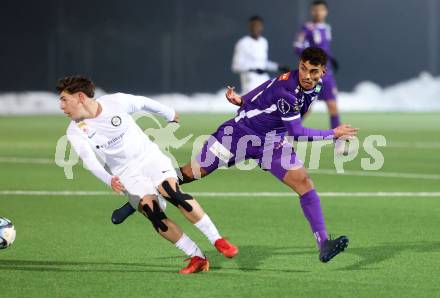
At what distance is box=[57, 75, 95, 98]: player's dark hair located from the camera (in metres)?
8.27

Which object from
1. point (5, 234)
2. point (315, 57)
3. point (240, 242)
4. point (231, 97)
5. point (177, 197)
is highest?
point (315, 57)

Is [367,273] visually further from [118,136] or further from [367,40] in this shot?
[367,40]

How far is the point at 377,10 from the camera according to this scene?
3284 cm

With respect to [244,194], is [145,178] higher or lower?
higher

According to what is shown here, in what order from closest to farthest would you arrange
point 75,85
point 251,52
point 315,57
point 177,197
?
point 177,197, point 75,85, point 315,57, point 251,52

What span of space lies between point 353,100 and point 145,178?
25294mm

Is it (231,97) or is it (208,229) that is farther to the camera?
(231,97)

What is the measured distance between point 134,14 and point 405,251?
2527cm

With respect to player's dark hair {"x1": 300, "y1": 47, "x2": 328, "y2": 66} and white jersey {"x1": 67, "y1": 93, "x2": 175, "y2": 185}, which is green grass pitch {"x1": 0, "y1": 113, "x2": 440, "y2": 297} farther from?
player's dark hair {"x1": 300, "y1": 47, "x2": 328, "y2": 66}

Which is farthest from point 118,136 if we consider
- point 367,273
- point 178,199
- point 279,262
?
point 367,273

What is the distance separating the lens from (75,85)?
8266mm

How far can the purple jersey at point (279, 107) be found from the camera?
8.76 metres

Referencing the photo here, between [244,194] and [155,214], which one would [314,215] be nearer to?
[155,214]

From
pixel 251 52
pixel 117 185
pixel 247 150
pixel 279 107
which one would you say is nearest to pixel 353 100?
pixel 251 52
